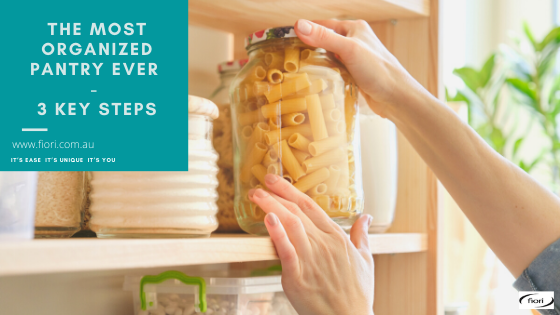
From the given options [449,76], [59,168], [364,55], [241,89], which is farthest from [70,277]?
[449,76]

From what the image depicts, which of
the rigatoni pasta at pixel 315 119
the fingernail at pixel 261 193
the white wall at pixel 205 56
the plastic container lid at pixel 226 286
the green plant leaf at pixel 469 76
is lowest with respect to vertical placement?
the plastic container lid at pixel 226 286

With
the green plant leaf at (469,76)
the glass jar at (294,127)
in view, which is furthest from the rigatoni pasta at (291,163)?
the green plant leaf at (469,76)

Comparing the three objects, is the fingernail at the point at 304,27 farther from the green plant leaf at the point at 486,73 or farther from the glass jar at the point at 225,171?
the green plant leaf at the point at 486,73

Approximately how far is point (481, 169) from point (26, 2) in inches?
→ 25.1

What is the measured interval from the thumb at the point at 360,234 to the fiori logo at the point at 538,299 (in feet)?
0.90

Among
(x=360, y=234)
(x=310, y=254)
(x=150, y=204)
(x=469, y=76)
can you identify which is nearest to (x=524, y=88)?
(x=469, y=76)

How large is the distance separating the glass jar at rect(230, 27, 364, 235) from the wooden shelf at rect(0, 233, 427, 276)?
0.10 m

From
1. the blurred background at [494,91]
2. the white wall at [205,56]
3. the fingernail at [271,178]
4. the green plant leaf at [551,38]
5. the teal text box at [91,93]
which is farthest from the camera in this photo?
the green plant leaf at [551,38]

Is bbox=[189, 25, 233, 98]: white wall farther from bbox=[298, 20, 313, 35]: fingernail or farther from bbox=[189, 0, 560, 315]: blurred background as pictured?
bbox=[298, 20, 313, 35]: fingernail

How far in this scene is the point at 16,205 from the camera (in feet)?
1.53

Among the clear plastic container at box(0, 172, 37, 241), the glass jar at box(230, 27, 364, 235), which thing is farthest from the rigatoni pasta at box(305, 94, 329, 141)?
the clear plastic container at box(0, 172, 37, 241)

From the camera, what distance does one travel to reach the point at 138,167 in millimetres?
588

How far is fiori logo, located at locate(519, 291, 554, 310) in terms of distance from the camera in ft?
2.56

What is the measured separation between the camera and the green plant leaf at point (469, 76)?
7.64 ft
